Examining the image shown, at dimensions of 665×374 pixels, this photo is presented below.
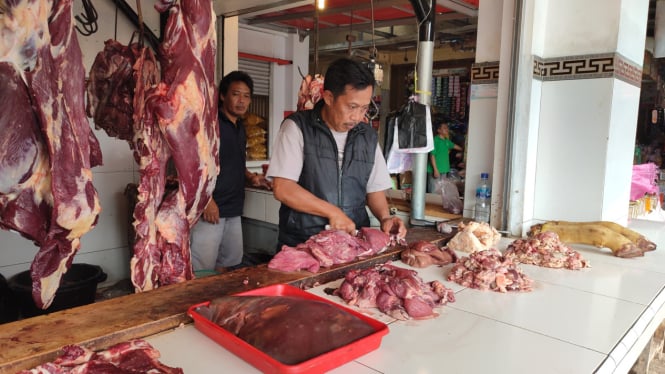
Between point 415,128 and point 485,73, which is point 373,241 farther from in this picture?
point 485,73

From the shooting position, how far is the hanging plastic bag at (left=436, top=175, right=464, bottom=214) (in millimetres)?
3834

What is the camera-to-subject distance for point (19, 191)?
5.78ft

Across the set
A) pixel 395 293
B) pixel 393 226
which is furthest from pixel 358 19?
pixel 395 293

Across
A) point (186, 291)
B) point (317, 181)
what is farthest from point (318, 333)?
point (317, 181)

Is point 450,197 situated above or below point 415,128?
below

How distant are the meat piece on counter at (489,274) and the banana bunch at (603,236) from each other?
90 cm

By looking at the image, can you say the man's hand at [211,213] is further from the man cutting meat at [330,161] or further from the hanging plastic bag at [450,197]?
the hanging plastic bag at [450,197]

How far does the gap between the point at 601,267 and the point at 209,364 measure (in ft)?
6.96

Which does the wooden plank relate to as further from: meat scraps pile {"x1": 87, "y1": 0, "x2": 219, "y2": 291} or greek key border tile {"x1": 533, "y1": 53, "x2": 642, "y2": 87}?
greek key border tile {"x1": 533, "y1": 53, "x2": 642, "y2": 87}

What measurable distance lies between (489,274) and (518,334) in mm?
517

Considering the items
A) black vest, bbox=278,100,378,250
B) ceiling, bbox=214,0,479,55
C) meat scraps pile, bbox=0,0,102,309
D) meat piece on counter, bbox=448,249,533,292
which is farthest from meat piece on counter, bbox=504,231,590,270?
ceiling, bbox=214,0,479,55

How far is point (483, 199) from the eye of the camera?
11.3 ft

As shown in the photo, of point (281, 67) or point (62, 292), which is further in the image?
point (281, 67)

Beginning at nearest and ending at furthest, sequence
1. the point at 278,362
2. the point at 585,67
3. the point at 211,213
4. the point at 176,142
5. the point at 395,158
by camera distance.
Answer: the point at 278,362, the point at 176,142, the point at 585,67, the point at 395,158, the point at 211,213
